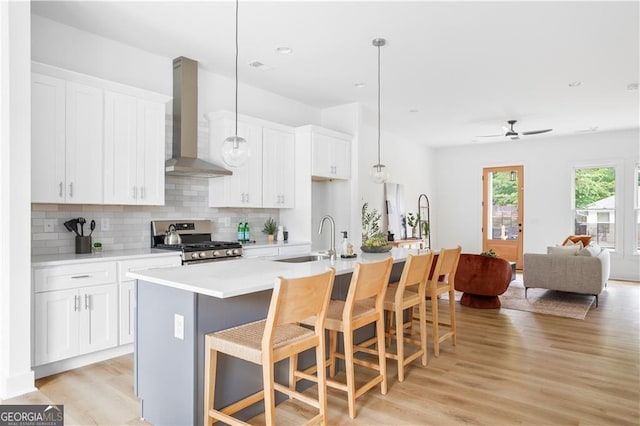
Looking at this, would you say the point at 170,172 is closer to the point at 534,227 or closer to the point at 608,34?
the point at 608,34

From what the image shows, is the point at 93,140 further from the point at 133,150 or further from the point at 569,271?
the point at 569,271

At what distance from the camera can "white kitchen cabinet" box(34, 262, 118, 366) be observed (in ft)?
10.2

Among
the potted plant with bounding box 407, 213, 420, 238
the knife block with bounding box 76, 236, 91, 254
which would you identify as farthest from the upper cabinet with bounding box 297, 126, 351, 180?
the potted plant with bounding box 407, 213, 420, 238

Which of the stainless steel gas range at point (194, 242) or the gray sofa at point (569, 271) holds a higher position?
the stainless steel gas range at point (194, 242)

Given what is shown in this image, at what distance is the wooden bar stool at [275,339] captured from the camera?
6.50 feet

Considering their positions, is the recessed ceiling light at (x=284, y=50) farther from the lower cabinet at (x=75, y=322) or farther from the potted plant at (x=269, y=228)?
the lower cabinet at (x=75, y=322)

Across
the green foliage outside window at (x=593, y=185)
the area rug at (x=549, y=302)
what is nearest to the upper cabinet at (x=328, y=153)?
→ the area rug at (x=549, y=302)

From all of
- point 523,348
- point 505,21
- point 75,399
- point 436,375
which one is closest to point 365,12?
point 505,21

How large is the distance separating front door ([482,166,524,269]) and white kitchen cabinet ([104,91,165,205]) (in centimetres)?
776

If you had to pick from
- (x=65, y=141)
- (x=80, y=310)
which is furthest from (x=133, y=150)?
(x=80, y=310)

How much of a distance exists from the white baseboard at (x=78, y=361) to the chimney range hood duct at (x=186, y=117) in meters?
1.75

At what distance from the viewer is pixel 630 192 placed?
26.6ft

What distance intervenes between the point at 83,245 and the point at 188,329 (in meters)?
2.02

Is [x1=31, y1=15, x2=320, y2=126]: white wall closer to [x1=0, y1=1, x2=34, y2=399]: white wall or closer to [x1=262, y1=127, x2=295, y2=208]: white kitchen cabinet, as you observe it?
[x1=262, y1=127, x2=295, y2=208]: white kitchen cabinet
